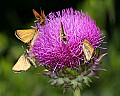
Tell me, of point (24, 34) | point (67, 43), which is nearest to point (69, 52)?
point (67, 43)

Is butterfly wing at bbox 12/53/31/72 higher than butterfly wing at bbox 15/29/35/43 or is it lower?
lower

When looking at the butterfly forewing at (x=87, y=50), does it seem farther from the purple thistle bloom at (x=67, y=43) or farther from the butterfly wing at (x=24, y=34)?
the butterfly wing at (x=24, y=34)

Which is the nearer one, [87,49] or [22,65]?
[87,49]

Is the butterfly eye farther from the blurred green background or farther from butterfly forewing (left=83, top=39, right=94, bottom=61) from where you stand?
the blurred green background

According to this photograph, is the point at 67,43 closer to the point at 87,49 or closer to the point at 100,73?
the point at 87,49

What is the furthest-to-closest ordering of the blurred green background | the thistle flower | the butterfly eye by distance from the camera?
1. the blurred green background
2. the thistle flower
3. the butterfly eye

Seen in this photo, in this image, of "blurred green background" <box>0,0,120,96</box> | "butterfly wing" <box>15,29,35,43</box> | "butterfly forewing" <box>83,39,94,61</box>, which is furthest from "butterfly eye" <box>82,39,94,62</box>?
"blurred green background" <box>0,0,120,96</box>
